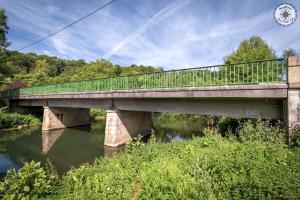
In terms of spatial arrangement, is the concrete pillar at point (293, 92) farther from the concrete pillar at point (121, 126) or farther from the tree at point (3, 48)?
the tree at point (3, 48)

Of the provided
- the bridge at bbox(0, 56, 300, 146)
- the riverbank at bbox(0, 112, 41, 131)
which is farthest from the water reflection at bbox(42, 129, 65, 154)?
the riverbank at bbox(0, 112, 41, 131)

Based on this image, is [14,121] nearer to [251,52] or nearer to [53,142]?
[53,142]

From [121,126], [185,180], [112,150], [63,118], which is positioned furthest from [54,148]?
[185,180]

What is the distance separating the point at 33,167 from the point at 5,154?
→ 12.3m

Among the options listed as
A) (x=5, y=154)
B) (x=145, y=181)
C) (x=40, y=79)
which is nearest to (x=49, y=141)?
(x=5, y=154)

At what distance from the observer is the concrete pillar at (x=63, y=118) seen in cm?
2338

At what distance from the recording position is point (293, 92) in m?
7.41

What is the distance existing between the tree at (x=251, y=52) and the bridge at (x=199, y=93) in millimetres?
19831

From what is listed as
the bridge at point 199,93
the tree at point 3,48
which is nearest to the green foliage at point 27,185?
the bridge at point 199,93

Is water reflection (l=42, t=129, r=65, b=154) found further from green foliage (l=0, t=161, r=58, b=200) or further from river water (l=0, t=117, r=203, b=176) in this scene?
green foliage (l=0, t=161, r=58, b=200)

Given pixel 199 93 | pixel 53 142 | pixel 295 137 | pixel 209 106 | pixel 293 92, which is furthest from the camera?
pixel 53 142

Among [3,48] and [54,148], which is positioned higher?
[3,48]

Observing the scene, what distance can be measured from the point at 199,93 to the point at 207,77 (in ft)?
3.13

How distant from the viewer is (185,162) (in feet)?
19.0
